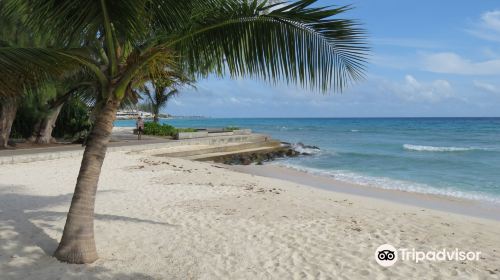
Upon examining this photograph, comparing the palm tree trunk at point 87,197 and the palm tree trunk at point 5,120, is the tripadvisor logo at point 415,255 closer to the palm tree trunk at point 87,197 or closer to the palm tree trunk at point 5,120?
the palm tree trunk at point 87,197

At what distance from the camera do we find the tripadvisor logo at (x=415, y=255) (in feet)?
18.5

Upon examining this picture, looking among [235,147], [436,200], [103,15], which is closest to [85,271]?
[103,15]

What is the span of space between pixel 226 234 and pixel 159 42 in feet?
10.5

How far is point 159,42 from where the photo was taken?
513cm

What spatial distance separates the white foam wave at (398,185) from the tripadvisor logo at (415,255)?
8566 millimetres

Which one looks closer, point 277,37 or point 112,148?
point 277,37

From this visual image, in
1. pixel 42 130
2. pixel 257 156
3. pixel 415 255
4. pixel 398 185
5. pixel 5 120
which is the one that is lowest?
pixel 398 185

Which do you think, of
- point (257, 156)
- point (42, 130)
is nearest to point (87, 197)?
point (42, 130)

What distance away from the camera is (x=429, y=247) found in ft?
20.6

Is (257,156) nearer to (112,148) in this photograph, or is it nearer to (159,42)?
(112,148)

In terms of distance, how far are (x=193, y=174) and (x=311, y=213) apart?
5948mm

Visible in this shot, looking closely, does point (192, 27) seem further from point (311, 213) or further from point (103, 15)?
point (311, 213)

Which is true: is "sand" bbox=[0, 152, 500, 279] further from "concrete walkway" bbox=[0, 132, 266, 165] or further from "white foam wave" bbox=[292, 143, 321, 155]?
"white foam wave" bbox=[292, 143, 321, 155]

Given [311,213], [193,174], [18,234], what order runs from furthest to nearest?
[193,174] < [311,213] < [18,234]
